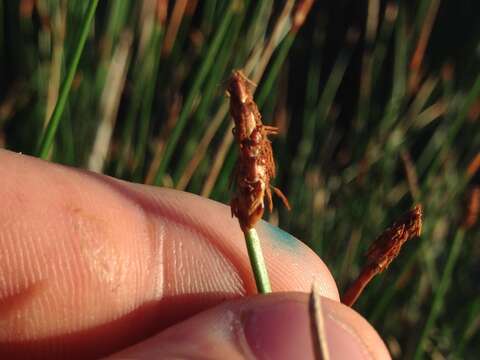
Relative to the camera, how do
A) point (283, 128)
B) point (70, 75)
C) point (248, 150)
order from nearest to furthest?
point (248, 150) < point (70, 75) < point (283, 128)

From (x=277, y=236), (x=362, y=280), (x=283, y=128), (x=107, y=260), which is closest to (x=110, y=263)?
(x=107, y=260)

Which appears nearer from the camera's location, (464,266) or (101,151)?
(101,151)

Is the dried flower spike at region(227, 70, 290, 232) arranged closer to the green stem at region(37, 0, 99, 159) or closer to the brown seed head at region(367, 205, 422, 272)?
the brown seed head at region(367, 205, 422, 272)

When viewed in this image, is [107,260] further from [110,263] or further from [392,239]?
[392,239]

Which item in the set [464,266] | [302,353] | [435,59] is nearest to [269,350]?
[302,353]

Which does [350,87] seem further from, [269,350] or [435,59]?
[269,350]

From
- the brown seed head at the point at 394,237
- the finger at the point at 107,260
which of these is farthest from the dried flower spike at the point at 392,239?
the finger at the point at 107,260

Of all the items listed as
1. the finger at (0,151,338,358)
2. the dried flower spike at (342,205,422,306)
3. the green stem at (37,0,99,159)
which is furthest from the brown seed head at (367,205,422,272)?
the green stem at (37,0,99,159)
